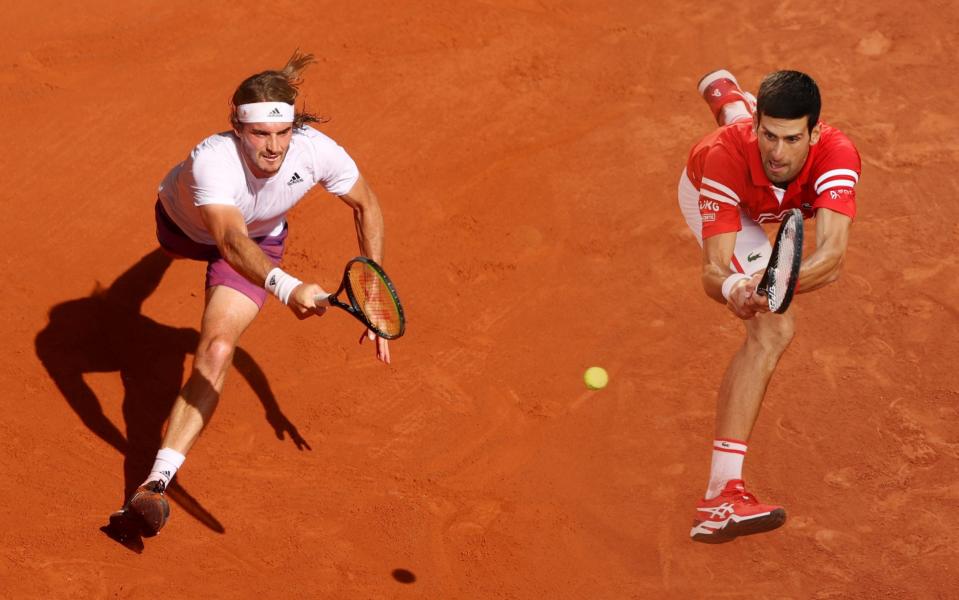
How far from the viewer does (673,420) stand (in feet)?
28.3

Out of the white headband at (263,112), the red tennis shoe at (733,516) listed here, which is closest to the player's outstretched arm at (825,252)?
the red tennis shoe at (733,516)

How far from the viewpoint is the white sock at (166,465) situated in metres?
7.25

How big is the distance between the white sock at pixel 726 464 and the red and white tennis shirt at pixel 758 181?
1.12 meters

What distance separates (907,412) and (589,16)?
16.5ft

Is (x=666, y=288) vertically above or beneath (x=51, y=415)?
above

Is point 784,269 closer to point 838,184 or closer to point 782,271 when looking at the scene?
point 782,271

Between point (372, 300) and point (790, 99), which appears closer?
point (790, 99)

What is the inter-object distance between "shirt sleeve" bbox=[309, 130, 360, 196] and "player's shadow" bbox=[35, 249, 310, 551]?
5.13 ft

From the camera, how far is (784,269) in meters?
6.27

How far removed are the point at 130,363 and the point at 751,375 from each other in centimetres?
411

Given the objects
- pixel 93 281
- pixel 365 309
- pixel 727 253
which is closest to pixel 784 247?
pixel 727 253

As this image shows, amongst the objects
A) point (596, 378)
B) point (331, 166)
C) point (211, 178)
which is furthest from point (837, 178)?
point (211, 178)

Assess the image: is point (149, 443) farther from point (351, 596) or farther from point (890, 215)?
point (890, 215)

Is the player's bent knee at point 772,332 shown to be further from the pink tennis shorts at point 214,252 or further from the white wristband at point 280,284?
the pink tennis shorts at point 214,252
